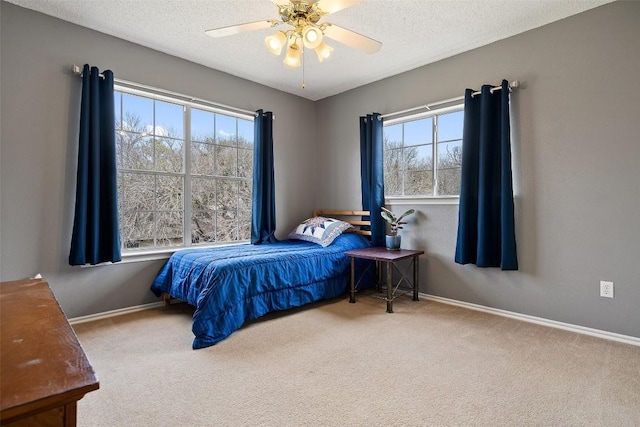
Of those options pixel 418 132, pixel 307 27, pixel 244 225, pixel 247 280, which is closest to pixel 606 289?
pixel 418 132

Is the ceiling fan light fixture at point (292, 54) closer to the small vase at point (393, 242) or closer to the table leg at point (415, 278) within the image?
the small vase at point (393, 242)

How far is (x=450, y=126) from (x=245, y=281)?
8.52 feet

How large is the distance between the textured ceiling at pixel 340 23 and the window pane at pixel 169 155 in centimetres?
89

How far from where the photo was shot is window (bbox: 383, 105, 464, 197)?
11.5ft

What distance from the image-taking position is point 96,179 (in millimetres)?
2820

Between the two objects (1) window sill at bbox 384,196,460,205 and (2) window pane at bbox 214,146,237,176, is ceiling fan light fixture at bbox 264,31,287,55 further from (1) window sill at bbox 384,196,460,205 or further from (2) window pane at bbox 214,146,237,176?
(1) window sill at bbox 384,196,460,205

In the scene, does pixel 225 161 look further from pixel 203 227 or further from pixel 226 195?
pixel 203 227

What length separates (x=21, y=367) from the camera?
0.70m

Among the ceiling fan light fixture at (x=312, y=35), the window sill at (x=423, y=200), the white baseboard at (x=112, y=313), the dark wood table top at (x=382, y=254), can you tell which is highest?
the ceiling fan light fixture at (x=312, y=35)

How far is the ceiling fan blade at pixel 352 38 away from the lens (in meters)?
2.20

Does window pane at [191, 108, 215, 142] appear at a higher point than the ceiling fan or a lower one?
lower

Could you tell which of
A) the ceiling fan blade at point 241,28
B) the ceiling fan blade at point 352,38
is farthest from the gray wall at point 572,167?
the ceiling fan blade at point 241,28

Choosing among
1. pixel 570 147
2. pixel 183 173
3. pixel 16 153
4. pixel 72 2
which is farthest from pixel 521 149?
pixel 16 153

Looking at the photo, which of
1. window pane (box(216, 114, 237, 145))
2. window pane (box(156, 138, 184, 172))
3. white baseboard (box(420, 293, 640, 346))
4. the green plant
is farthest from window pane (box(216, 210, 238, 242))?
white baseboard (box(420, 293, 640, 346))
